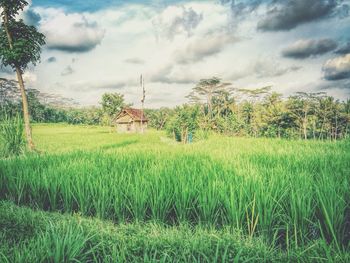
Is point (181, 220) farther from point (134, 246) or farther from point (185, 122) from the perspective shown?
point (185, 122)

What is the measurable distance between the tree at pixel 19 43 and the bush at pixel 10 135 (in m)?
3.24

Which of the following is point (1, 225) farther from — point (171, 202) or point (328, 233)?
point (328, 233)

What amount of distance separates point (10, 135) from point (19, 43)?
5.42m

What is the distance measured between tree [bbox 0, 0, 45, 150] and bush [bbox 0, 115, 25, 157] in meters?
3.24

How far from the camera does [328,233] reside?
Result: 2285 millimetres

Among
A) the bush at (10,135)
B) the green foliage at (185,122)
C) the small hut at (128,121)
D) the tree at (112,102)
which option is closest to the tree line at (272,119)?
the green foliage at (185,122)

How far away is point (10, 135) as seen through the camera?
809 cm

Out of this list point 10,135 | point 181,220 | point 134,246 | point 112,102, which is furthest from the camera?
point 112,102

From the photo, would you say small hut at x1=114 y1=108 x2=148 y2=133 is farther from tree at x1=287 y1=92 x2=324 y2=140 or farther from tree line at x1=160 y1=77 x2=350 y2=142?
tree at x1=287 y1=92 x2=324 y2=140

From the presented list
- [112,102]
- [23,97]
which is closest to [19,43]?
[23,97]

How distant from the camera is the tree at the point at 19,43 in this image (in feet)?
37.5

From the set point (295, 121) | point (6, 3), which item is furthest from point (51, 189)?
point (295, 121)

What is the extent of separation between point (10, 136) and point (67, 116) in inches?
3589

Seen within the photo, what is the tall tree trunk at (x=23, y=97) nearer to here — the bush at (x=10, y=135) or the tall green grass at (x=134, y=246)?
the bush at (x=10, y=135)
